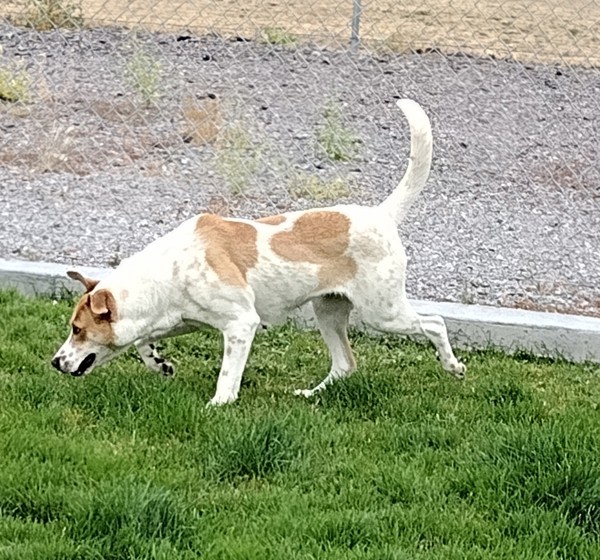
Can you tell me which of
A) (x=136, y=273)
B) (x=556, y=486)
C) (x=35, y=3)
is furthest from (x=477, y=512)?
(x=35, y=3)

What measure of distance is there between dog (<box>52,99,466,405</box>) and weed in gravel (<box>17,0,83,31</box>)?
5893 mm

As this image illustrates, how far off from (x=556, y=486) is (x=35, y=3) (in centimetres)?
803

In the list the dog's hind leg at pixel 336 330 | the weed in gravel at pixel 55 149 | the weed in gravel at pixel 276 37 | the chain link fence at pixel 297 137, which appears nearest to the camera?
the dog's hind leg at pixel 336 330

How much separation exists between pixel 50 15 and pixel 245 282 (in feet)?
21.5

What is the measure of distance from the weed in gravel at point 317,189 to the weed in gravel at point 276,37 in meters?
2.45

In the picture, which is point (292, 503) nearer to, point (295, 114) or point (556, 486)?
point (556, 486)

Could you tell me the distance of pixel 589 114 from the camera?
9.76m

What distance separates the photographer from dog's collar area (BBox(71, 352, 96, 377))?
534cm

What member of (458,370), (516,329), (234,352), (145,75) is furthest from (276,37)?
(234,352)

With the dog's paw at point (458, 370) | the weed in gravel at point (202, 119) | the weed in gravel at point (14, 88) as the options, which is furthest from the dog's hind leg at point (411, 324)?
the weed in gravel at point (14, 88)

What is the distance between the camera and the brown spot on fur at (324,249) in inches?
219

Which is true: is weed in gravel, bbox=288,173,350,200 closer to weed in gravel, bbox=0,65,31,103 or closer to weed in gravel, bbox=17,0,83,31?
weed in gravel, bbox=0,65,31,103

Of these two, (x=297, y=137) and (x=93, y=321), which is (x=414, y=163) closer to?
(x=93, y=321)

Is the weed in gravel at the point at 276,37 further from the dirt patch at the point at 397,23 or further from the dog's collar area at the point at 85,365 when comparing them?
the dog's collar area at the point at 85,365
